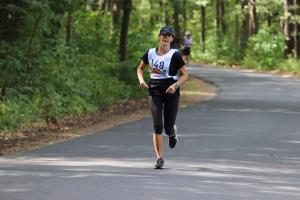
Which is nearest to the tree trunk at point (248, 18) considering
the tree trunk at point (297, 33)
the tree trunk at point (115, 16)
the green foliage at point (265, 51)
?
the green foliage at point (265, 51)

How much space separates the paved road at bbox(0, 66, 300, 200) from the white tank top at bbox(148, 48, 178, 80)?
4.54 ft

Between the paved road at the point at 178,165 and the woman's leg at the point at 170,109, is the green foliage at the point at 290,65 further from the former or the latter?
the woman's leg at the point at 170,109

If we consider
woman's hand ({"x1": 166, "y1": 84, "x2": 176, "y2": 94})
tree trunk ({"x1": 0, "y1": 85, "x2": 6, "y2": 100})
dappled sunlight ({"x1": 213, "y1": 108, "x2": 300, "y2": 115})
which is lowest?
dappled sunlight ({"x1": 213, "y1": 108, "x2": 300, "y2": 115})

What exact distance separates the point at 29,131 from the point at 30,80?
5.95ft

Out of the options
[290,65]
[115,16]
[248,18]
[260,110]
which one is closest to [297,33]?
[290,65]

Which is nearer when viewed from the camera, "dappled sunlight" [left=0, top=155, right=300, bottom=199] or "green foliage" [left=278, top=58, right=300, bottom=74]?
"dappled sunlight" [left=0, top=155, right=300, bottom=199]

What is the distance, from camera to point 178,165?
10086 mm

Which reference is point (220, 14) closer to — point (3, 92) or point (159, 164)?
point (3, 92)

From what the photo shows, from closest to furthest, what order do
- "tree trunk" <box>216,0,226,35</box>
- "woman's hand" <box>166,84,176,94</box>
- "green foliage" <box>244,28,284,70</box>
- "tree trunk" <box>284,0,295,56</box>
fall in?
1. "woman's hand" <box>166,84,176,94</box>
2. "tree trunk" <box>284,0,295,56</box>
3. "green foliage" <box>244,28,284,70</box>
4. "tree trunk" <box>216,0,226,35</box>

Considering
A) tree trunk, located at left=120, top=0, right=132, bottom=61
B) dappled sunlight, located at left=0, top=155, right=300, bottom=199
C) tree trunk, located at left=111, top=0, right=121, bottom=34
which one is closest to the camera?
dappled sunlight, located at left=0, top=155, right=300, bottom=199

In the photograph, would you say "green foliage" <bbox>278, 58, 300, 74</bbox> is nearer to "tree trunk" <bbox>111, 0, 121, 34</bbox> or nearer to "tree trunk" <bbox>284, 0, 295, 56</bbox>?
"tree trunk" <bbox>284, 0, 295, 56</bbox>

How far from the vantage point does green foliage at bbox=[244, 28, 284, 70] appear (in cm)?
4047

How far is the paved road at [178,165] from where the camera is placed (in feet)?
26.0

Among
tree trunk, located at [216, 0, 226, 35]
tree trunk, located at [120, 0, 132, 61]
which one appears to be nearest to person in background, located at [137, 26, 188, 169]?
tree trunk, located at [120, 0, 132, 61]
